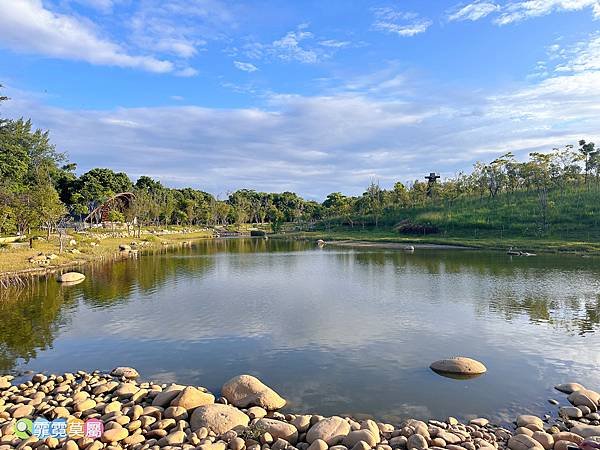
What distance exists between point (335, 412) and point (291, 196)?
442 feet

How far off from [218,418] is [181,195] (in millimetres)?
116604

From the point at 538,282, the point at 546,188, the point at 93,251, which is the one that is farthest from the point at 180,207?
the point at 538,282

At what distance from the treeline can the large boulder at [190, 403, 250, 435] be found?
1667 inches

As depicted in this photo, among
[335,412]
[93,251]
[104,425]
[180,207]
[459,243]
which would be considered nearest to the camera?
[104,425]

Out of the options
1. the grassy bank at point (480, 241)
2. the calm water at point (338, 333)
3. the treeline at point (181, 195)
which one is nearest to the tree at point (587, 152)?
the treeline at point (181, 195)

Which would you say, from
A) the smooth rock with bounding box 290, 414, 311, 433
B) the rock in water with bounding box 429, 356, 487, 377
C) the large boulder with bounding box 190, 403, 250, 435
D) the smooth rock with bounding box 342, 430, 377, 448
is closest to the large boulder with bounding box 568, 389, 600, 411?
the rock in water with bounding box 429, 356, 487, 377

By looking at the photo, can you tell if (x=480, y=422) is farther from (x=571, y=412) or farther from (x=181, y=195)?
(x=181, y=195)

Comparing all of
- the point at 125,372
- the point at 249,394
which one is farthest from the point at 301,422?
the point at 125,372

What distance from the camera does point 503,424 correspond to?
443 inches

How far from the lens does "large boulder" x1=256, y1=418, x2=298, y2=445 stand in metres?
10.0

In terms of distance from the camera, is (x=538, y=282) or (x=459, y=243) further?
(x=459, y=243)

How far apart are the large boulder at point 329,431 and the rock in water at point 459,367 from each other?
575 centimetres

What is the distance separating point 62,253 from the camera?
44.2 metres

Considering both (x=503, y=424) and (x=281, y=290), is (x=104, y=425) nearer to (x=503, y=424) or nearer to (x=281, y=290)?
(x=503, y=424)
